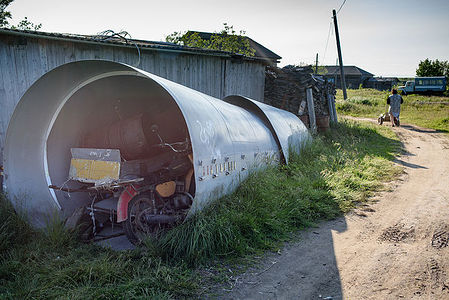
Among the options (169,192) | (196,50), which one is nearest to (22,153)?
(169,192)

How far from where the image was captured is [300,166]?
749 cm

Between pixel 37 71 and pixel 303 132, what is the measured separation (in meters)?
7.28

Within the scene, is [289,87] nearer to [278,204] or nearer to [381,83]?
[278,204]

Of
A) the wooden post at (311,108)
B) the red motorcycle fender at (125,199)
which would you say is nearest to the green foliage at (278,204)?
the red motorcycle fender at (125,199)

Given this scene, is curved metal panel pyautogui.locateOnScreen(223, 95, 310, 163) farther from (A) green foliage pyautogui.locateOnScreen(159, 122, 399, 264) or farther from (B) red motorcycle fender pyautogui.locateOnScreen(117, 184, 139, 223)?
(B) red motorcycle fender pyautogui.locateOnScreen(117, 184, 139, 223)

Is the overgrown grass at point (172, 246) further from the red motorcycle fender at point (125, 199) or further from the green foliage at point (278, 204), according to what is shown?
the red motorcycle fender at point (125, 199)

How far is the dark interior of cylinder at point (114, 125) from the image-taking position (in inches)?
211

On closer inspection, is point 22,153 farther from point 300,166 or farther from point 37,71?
point 300,166

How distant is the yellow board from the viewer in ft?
15.1

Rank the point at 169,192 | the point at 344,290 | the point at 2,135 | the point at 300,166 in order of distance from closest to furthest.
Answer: the point at 344,290 < the point at 169,192 < the point at 2,135 < the point at 300,166

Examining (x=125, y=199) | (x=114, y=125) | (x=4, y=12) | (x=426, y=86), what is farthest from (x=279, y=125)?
(x=426, y=86)

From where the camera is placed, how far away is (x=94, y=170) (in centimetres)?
476

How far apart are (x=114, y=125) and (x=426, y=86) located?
44791 mm

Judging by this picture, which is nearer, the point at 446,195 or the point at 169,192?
the point at 169,192
